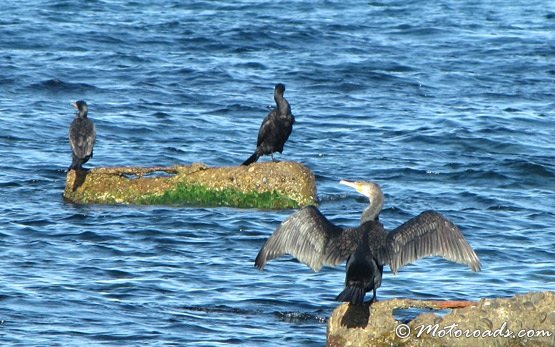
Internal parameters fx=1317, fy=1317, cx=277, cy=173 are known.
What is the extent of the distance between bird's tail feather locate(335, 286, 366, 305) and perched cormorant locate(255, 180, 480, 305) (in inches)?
9.6

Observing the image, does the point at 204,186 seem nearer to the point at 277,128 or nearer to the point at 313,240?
the point at 277,128

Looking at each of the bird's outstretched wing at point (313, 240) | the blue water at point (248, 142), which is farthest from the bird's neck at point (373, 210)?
the blue water at point (248, 142)

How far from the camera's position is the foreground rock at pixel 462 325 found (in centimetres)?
918

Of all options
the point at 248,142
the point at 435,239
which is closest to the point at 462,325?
the point at 435,239

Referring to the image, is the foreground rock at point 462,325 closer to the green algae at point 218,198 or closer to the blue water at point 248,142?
the blue water at point 248,142

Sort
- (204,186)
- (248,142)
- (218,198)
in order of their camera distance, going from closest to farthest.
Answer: (204,186)
(218,198)
(248,142)

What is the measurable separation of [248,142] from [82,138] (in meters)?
Answer: 5.07

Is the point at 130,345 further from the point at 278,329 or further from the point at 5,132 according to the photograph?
the point at 5,132

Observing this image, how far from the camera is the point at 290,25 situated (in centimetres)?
3116

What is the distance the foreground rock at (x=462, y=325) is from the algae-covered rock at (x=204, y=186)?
19.7ft

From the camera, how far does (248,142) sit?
20891mm

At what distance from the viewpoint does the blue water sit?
11852 mm

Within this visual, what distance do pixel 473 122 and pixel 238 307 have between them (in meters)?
12.0

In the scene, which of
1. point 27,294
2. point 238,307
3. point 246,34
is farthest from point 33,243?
point 246,34
